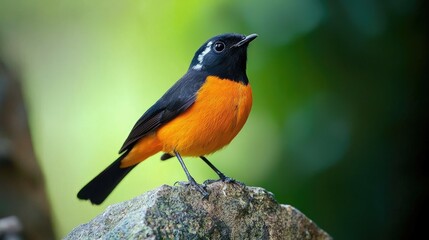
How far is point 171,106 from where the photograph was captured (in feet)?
15.8

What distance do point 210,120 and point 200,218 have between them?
1.09 metres

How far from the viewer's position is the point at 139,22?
8.26m

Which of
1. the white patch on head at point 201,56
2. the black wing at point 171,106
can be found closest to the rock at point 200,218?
the black wing at point 171,106

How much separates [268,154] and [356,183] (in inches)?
36.8

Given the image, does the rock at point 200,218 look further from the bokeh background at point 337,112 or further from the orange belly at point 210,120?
the bokeh background at point 337,112

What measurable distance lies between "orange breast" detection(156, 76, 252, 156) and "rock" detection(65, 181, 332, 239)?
0.48m

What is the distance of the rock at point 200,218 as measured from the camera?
3.45 meters

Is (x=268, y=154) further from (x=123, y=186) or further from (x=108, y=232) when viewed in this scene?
(x=108, y=232)

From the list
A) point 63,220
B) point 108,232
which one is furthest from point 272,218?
point 63,220

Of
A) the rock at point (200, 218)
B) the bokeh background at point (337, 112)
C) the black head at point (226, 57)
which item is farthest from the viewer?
the bokeh background at point (337, 112)

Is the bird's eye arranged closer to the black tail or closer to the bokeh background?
the black tail

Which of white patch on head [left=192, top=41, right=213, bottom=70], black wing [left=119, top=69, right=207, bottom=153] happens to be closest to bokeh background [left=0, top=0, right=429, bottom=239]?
white patch on head [left=192, top=41, right=213, bottom=70]

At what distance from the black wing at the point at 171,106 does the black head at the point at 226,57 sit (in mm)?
110

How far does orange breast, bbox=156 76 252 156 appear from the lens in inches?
181
